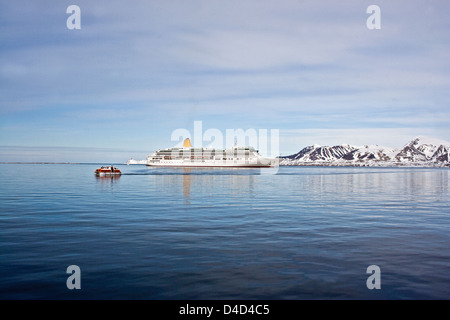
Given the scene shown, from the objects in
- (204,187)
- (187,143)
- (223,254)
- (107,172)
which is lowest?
(223,254)

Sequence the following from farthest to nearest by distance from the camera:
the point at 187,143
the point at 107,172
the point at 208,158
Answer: the point at 187,143 → the point at 208,158 → the point at 107,172

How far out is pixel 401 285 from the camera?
8.76 meters

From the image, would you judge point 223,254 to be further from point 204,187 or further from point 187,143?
point 187,143

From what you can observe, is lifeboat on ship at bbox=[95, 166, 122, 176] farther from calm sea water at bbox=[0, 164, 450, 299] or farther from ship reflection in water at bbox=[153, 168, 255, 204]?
calm sea water at bbox=[0, 164, 450, 299]

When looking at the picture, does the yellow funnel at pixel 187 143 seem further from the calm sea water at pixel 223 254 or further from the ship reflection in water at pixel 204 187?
the calm sea water at pixel 223 254

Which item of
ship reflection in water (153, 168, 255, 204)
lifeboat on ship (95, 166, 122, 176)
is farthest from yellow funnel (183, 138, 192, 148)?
ship reflection in water (153, 168, 255, 204)

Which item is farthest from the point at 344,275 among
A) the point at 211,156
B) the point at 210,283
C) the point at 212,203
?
the point at 211,156

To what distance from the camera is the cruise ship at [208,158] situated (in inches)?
6181

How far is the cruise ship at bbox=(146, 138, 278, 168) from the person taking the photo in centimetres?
15700

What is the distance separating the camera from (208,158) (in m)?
161

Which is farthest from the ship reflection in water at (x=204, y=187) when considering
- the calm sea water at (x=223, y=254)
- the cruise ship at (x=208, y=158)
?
the cruise ship at (x=208, y=158)

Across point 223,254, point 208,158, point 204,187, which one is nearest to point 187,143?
point 208,158
